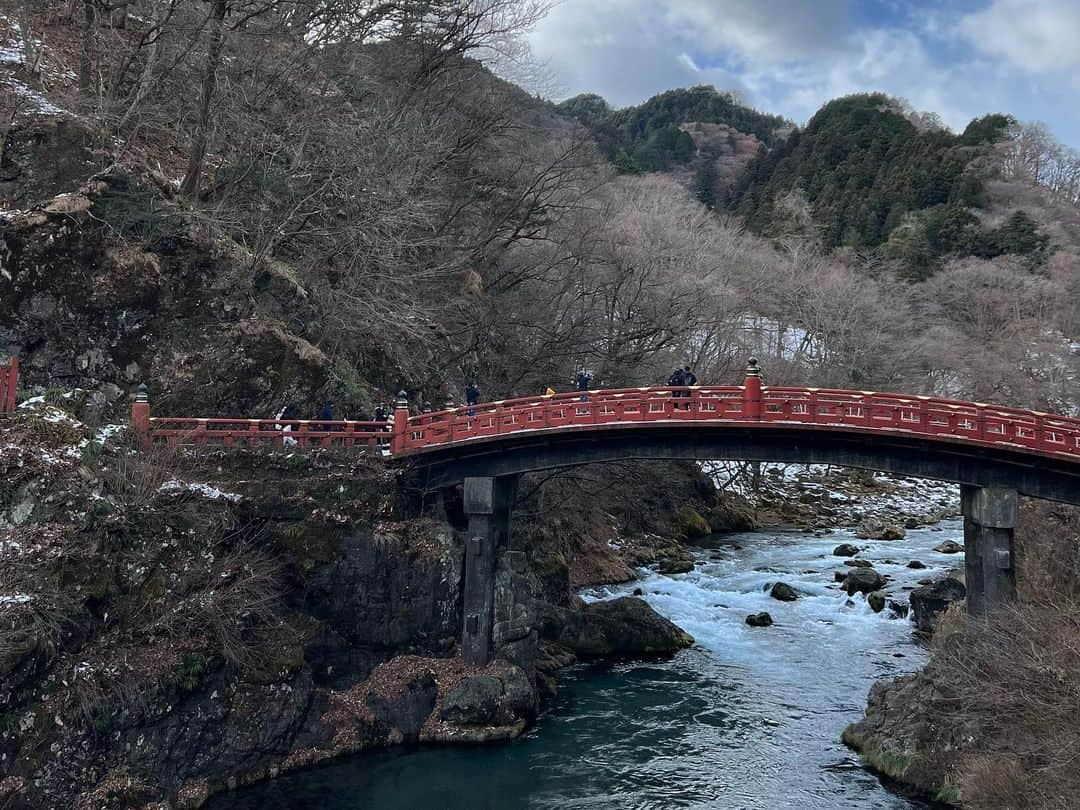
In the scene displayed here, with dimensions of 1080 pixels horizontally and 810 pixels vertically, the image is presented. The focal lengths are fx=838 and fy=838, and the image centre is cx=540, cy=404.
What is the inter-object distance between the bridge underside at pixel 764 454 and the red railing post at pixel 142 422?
6.59 metres

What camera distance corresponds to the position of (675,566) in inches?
1401

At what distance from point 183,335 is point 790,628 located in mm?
21188

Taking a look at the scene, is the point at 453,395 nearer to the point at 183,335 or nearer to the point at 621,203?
the point at 183,335

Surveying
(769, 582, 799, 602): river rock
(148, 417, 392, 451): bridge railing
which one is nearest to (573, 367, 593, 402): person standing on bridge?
(148, 417, 392, 451): bridge railing

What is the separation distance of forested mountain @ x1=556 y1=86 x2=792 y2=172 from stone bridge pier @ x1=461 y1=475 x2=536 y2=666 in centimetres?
8807

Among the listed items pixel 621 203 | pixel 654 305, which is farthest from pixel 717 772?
pixel 621 203

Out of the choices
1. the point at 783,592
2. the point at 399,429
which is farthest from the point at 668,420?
the point at 783,592

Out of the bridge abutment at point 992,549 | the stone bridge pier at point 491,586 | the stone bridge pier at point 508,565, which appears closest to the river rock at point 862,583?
the stone bridge pier at point 508,565

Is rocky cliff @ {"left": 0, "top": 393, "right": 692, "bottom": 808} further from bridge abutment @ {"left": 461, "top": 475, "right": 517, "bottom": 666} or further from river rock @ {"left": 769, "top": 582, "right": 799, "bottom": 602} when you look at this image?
river rock @ {"left": 769, "top": 582, "right": 799, "bottom": 602}

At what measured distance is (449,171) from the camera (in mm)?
35719

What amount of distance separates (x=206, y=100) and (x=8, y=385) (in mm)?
10883

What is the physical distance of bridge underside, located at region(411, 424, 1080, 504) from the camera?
19953 millimetres

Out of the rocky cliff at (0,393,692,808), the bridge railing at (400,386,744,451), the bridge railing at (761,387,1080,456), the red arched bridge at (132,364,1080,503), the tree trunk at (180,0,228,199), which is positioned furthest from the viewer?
the tree trunk at (180,0,228,199)

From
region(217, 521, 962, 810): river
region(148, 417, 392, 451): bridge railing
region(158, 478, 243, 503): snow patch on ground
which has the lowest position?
region(217, 521, 962, 810): river
